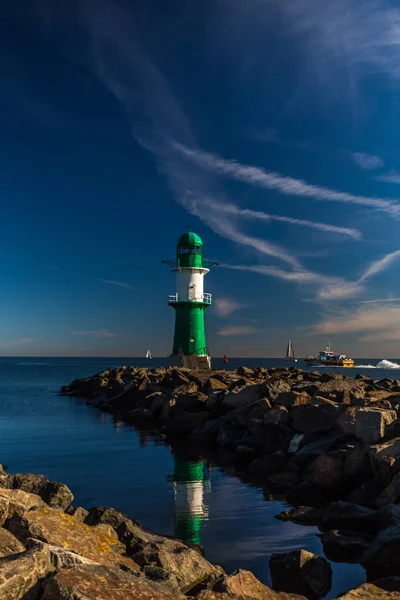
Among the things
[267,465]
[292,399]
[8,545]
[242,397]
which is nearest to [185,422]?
[242,397]

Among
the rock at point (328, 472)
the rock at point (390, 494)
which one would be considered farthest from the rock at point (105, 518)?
the rock at point (328, 472)

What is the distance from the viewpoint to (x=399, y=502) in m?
8.56

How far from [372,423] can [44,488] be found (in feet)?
22.4

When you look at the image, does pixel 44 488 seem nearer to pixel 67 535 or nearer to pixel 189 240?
pixel 67 535

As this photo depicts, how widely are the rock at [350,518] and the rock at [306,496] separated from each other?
1459 mm

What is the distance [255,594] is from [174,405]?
16136 millimetres

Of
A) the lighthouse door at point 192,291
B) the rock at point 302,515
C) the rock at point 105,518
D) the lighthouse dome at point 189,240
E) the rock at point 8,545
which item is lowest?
the rock at point 302,515

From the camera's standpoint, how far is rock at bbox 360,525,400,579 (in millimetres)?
7148

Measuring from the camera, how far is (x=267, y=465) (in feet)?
43.8

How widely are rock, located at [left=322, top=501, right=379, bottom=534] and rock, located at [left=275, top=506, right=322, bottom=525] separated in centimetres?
44

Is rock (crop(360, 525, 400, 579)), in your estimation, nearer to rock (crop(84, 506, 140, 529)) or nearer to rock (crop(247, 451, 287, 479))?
rock (crop(84, 506, 140, 529))

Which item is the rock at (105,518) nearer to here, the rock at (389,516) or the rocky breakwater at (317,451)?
the rocky breakwater at (317,451)

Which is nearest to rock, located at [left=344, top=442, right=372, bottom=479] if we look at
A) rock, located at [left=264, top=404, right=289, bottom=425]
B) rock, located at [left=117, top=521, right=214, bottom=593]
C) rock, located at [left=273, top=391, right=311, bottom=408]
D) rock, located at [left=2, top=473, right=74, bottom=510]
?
rock, located at [left=264, top=404, right=289, bottom=425]

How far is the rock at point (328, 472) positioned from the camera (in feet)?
35.4
